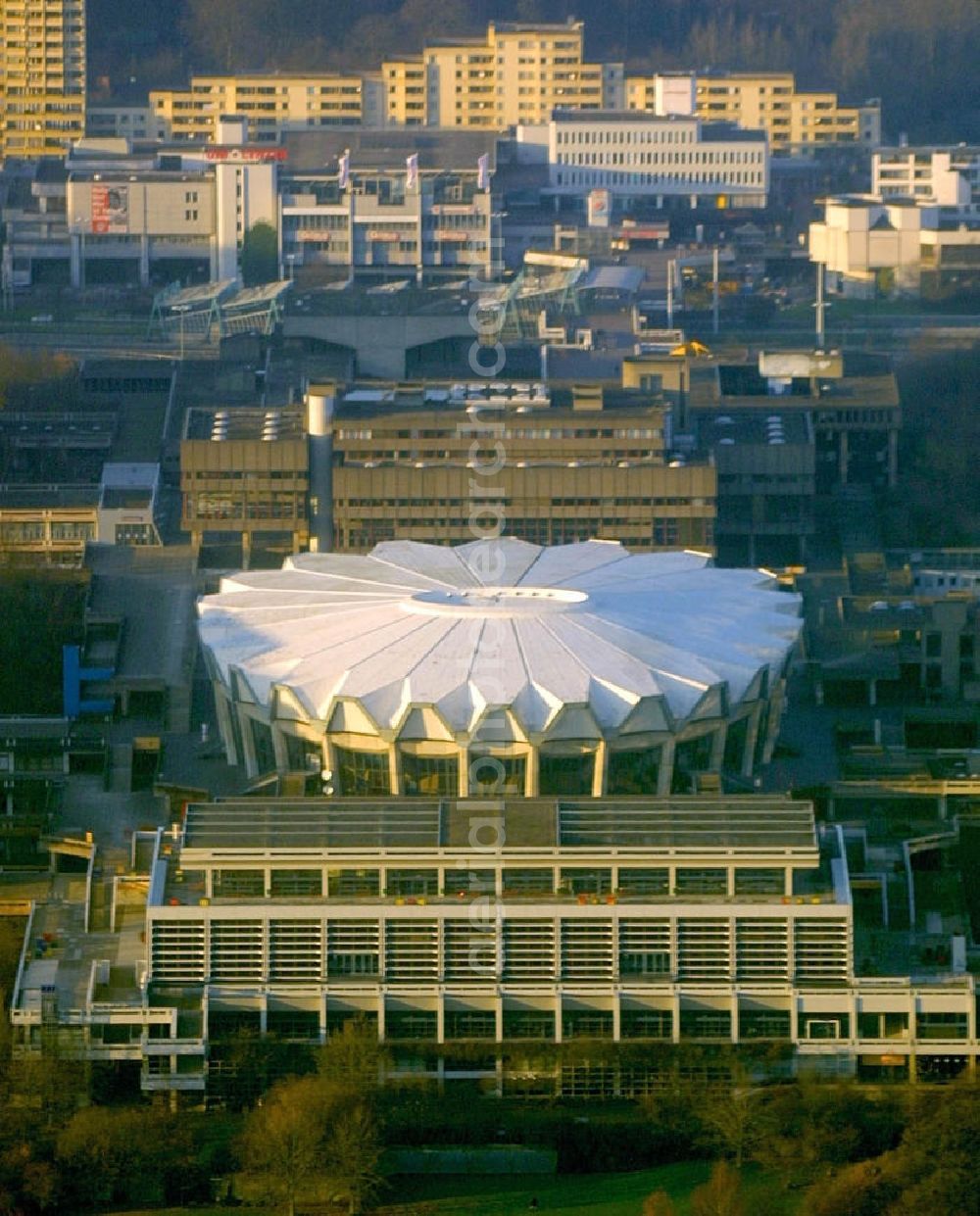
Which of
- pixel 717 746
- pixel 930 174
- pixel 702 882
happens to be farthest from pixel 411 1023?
pixel 930 174

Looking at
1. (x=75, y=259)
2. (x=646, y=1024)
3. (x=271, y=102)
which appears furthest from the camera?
(x=271, y=102)

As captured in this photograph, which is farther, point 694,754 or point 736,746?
point 736,746

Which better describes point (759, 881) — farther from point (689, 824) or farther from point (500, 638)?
point (500, 638)

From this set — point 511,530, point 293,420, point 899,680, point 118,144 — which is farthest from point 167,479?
point 118,144

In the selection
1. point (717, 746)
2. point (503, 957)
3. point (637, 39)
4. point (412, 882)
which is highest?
point (637, 39)

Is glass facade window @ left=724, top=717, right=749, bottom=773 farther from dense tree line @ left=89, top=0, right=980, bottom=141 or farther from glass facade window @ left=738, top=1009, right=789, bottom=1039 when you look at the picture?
dense tree line @ left=89, top=0, right=980, bottom=141

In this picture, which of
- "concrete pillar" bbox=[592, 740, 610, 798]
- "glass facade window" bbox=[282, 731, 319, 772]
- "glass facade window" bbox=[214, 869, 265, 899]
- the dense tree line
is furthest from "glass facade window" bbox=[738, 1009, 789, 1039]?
the dense tree line

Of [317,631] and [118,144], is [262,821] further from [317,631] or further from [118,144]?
[118,144]

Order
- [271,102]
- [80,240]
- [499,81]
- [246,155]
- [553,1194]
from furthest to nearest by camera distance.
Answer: [499,81] < [271,102] < [246,155] < [80,240] < [553,1194]
